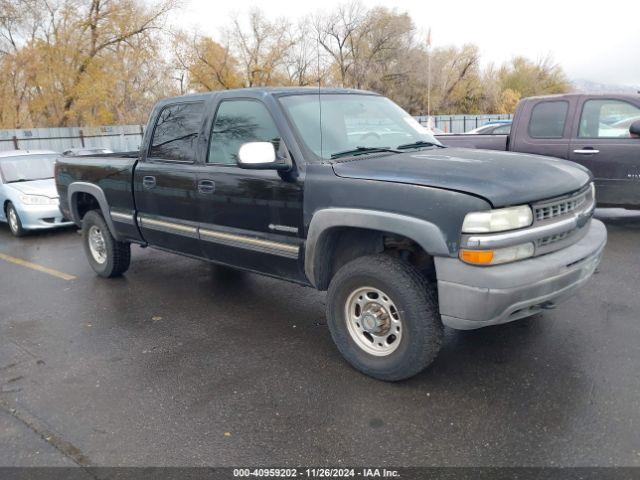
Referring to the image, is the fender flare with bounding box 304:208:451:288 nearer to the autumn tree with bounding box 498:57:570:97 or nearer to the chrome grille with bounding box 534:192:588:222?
the chrome grille with bounding box 534:192:588:222

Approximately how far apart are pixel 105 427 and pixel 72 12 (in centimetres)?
3049

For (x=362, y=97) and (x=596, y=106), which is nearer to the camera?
(x=362, y=97)

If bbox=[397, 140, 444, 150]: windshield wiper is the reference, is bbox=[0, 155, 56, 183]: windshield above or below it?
below

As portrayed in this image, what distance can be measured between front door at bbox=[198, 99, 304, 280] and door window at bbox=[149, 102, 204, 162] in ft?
0.96

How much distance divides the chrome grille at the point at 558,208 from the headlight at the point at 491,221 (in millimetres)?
221

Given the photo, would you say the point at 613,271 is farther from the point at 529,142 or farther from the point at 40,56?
the point at 40,56

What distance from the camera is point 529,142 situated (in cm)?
755

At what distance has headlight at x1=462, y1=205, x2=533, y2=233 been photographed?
295 centimetres

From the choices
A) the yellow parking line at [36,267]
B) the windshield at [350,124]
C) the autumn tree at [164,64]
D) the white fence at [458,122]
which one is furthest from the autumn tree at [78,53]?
the windshield at [350,124]

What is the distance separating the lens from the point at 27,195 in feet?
29.9

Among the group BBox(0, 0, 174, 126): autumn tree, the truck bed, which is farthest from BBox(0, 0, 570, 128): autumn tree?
the truck bed

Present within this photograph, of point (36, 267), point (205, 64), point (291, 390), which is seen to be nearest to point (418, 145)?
point (291, 390)

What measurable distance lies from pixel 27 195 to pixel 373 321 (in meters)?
7.87

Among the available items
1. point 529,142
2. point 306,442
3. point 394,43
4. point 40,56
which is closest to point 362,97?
point 306,442
